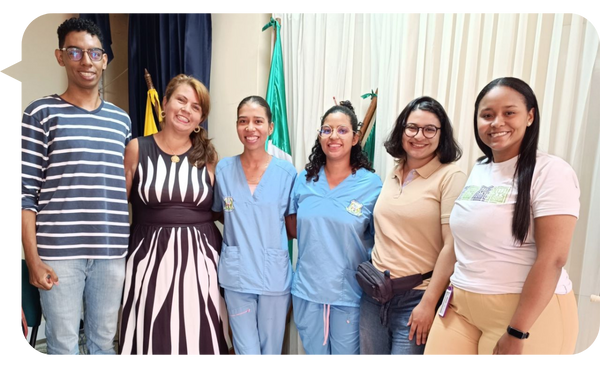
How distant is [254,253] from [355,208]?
517mm

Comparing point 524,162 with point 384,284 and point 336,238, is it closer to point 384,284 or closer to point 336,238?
point 384,284

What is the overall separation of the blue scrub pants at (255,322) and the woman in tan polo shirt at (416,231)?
0.42 metres

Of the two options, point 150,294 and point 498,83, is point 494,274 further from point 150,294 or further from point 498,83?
point 150,294

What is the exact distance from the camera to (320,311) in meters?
1.58

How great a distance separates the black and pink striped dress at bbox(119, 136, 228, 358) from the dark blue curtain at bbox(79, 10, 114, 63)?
5.20ft

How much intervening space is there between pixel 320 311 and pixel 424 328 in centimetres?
46

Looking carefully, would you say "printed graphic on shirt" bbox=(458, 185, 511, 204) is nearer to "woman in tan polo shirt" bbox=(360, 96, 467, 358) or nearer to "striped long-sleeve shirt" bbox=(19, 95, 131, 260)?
"woman in tan polo shirt" bbox=(360, 96, 467, 358)

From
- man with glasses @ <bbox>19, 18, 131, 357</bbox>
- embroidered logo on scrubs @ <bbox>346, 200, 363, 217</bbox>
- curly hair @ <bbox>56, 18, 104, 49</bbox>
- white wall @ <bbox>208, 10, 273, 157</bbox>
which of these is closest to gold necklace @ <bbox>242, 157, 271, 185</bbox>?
embroidered logo on scrubs @ <bbox>346, 200, 363, 217</bbox>

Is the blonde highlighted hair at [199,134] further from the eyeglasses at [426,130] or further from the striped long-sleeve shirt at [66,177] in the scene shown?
the eyeglasses at [426,130]

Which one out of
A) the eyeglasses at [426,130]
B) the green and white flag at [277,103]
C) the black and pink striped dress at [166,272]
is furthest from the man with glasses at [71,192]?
the eyeglasses at [426,130]

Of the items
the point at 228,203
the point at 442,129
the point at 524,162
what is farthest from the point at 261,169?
the point at 524,162

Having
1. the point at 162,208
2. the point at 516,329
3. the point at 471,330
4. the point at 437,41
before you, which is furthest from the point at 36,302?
the point at 437,41

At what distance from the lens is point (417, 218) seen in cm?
134

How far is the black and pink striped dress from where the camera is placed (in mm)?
1589
